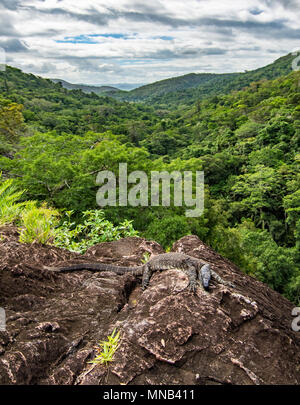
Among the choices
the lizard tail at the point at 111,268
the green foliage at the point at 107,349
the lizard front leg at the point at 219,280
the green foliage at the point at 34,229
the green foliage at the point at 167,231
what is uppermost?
the green foliage at the point at 34,229

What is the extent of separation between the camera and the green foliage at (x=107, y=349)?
2150 millimetres

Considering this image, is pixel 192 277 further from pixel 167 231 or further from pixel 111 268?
pixel 167 231

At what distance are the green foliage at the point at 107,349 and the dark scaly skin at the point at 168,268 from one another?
0.96 meters

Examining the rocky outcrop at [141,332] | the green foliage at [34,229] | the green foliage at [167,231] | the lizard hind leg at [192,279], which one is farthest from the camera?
the green foliage at [167,231]

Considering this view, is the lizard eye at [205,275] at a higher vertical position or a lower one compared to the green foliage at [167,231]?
higher

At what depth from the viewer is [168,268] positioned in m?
3.56

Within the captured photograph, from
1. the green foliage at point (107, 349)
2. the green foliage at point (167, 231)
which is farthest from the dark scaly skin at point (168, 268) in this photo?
the green foliage at point (167, 231)

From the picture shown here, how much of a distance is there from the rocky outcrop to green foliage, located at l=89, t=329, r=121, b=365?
1.6 inches

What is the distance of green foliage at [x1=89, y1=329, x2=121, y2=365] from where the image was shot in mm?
2150

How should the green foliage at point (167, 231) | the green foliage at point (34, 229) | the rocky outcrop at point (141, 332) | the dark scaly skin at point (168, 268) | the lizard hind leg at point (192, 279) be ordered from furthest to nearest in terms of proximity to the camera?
1. the green foliage at point (167, 231)
2. the green foliage at point (34, 229)
3. the dark scaly skin at point (168, 268)
4. the lizard hind leg at point (192, 279)
5. the rocky outcrop at point (141, 332)

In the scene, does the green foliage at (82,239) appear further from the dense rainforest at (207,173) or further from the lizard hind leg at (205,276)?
the lizard hind leg at (205,276)

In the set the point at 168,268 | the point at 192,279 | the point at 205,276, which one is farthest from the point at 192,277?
the point at 168,268

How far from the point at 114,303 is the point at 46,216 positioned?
204 centimetres
